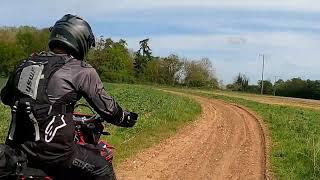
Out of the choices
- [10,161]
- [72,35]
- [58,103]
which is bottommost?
[10,161]

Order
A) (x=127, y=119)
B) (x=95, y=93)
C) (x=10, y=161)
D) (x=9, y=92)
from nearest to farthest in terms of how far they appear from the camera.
Answer: (x=10, y=161) → (x=95, y=93) → (x=9, y=92) → (x=127, y=119)

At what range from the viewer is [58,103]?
11.7 ft

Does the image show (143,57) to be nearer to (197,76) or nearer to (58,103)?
(197,76)

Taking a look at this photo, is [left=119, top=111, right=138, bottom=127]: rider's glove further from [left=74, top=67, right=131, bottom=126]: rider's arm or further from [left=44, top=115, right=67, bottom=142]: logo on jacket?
[left=44, top=115, right=67, bottom=142]: logo on jacket

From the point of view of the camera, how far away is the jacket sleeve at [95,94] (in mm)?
3670

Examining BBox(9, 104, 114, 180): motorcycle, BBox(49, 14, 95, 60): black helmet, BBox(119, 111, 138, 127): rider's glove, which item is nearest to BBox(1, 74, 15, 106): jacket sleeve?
BBox(49, 14, 95, 60): black helmet

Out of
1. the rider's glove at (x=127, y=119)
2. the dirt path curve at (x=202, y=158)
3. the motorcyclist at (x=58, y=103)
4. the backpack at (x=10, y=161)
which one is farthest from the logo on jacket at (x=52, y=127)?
the dirt path curve at (x=202, y=158)

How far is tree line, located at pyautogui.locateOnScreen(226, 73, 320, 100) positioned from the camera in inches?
3305

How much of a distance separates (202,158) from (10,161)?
8935 millimetres

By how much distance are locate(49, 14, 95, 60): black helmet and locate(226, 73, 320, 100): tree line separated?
8134 centimetres

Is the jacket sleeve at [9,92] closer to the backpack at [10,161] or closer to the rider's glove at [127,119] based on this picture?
the backpack at [10,161]

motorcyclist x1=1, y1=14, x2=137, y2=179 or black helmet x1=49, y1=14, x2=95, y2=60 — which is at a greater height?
black helmet x1=49, y1=14, x2=95, y2=60

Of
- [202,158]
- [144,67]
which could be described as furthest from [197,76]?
[202,158]

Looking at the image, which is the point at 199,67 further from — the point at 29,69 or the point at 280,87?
the point at 29,69
